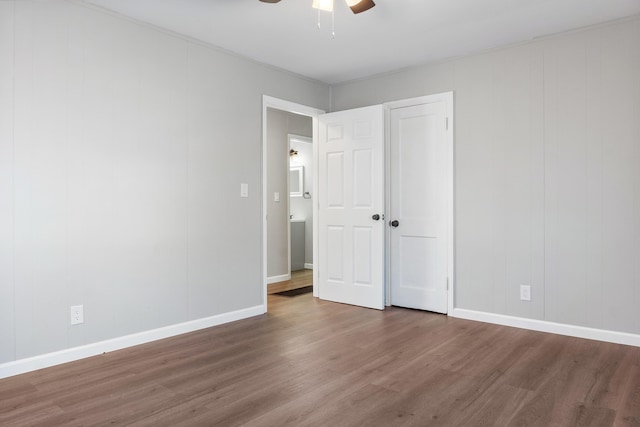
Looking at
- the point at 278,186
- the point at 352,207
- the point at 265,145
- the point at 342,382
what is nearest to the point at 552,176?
the point at 352,207

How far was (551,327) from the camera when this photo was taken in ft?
11.4

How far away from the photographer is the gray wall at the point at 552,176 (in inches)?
125

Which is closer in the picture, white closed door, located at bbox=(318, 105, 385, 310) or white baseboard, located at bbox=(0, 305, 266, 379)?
white baseboard, located at bbox=(0, 305, 266, 379)

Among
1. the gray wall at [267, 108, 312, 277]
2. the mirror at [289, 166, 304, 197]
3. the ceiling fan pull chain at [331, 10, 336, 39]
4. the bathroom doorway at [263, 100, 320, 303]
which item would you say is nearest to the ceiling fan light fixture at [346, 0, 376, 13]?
the ceiling fan pull chain at [331, 10, 336, 39]

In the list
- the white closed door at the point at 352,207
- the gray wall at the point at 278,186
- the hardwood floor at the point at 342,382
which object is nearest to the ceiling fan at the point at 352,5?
the white closed door at the point at 352,207

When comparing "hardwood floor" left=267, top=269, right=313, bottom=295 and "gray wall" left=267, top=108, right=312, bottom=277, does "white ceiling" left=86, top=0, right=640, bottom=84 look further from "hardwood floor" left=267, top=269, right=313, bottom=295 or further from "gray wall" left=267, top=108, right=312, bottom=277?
"hardwood floor" left=267, top=269, right=313, bottom=295

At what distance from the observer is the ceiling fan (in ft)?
8.66

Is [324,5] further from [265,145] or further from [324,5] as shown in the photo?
[265,145]

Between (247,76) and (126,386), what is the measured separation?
9.13 ft

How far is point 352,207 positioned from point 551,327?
2.11 metres

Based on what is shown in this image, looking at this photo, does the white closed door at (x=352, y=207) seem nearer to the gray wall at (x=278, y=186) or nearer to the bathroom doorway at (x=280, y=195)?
the bathroom doorway at (x=280, y=195)

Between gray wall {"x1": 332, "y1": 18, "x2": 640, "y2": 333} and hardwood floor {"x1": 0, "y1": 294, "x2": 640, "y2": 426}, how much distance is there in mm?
390

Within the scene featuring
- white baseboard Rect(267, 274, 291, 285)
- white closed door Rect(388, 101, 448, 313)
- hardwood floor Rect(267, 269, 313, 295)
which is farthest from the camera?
white baseboard Rect(267, 274, 291, 285)

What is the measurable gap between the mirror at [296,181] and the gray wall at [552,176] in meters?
3.58
